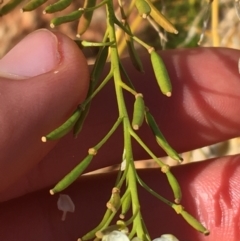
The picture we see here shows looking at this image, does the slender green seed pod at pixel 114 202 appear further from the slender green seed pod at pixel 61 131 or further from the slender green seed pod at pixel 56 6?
the slender green seed pod at pixel 56 6

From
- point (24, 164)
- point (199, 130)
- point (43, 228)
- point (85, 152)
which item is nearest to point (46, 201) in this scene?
point (43, 228)

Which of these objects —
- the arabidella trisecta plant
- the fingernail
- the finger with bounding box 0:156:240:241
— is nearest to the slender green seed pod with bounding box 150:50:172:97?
the arabidella trisecta plant

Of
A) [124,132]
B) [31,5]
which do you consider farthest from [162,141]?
[31,5]

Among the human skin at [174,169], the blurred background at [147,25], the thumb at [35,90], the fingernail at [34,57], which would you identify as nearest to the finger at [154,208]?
the human skin at [174,169]

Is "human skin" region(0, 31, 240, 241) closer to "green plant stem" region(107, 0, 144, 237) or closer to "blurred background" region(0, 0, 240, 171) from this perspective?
"green plant stem" region(107, 0, 144, 237)

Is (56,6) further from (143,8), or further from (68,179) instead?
(68,179)

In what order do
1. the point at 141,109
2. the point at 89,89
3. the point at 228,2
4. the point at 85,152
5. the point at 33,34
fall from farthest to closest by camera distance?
the point at 228,2 < the point at 85,152 < the point at 33,34 < the point at 89,89 < the point at 141,109

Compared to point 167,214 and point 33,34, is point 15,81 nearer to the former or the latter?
point 33,34
